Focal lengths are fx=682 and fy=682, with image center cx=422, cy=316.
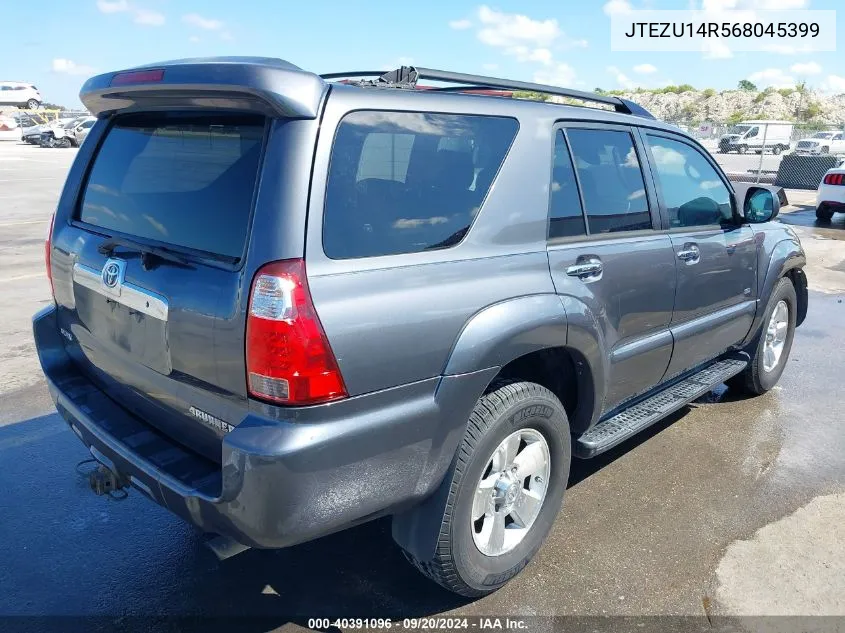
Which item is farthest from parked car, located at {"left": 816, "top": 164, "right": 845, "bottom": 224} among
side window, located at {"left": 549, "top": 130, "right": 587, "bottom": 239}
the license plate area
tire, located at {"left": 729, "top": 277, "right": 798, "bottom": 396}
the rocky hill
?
the rocky hill

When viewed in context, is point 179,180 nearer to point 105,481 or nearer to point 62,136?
point 105,481

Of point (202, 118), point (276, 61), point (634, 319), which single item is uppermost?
point (276, 61)

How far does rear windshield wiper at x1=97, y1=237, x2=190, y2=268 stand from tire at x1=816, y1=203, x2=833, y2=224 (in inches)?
568

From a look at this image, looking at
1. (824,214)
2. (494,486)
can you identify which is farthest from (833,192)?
(494,486)

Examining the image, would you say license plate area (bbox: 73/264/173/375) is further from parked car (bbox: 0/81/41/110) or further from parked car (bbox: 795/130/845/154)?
parked car (bbox: 0/81/41/110)

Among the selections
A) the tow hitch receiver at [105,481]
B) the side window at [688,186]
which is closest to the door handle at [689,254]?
the side window at [688,186]

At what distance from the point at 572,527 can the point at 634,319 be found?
105cm

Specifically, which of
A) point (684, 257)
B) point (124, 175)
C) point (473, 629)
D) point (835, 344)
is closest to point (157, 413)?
point (124, 175)

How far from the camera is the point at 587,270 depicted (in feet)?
9.70

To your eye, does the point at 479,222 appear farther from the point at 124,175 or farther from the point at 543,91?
the point at 124,175

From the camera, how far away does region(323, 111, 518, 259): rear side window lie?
7.16ft

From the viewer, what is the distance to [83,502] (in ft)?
11.3

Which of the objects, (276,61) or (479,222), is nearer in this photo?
(276,61)

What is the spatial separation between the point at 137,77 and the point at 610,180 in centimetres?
213
